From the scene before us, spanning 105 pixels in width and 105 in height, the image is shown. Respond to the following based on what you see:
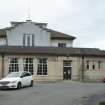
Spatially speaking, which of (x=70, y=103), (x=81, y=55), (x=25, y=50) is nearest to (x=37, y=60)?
(x=25, y=50)

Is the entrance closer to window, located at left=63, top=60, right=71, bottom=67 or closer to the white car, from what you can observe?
window, located at left=63, top=60, right=71, bottom=67

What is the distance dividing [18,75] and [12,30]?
32.0m

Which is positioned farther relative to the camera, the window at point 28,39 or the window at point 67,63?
the window at point 28,39

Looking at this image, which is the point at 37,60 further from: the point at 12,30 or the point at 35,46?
the point at 12,30

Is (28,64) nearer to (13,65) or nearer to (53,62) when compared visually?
(13,65)

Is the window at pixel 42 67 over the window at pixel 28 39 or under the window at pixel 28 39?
under

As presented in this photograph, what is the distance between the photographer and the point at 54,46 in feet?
224

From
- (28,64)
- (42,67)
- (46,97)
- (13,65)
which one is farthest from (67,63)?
(46,97)

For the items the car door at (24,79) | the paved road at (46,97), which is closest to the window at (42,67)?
the car door at (24,79)

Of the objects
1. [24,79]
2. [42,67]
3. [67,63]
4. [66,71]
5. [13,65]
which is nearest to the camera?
[24,79]

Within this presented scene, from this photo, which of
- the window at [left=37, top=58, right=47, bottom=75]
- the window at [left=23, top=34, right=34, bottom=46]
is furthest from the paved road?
the window at [left=23, top=34, right=34, bottom=46]

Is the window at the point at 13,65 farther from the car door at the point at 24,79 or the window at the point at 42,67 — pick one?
the car door at the point at 24,79

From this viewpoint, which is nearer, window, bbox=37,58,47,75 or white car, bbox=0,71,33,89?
white car, bbox=0,71,33,89

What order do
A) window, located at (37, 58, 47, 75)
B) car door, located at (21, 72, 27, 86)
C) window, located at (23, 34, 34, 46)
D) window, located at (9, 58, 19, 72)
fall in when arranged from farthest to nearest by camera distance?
window, located at (23, 34, 34, 46) < window, located at (37, 58, 47, 75) < window, located at (9, 58, 19, 72) < car door, located at (21, 72, 27, 86)
